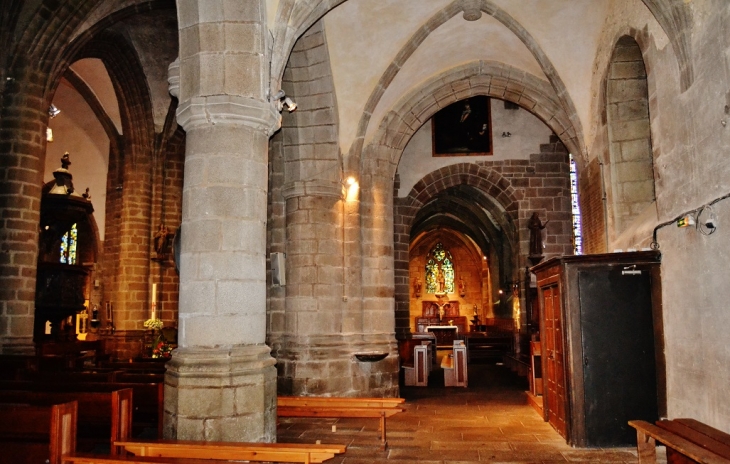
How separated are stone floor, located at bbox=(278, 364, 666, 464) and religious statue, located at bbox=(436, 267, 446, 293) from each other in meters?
20.1

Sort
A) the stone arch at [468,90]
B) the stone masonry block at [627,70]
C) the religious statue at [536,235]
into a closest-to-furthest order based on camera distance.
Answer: the stone masonry block at [627,70], the stone arch at [468,90], the religious statue at [536,235]

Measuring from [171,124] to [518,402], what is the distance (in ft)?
30.5

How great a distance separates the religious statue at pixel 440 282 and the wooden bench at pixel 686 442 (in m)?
25.3

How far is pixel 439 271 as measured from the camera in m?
31.0

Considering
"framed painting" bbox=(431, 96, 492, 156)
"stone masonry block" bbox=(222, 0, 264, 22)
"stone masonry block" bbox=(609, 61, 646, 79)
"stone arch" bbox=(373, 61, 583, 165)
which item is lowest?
"stone masonry block" bbox=(222, 0, 264, 22)

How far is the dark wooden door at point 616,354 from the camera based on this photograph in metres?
6.38

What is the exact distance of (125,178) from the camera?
13.6m

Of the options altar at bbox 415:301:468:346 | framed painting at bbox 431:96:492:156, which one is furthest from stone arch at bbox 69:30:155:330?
altar at bbox 415:301:468:346

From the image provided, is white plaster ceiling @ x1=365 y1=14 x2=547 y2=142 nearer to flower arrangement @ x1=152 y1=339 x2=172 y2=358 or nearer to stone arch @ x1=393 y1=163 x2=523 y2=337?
flower arrangement @ x1=152 y1=339 x2=172 y2=358

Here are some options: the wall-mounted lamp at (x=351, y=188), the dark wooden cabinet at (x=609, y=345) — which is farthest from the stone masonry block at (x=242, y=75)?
the wall-mounted lamp at (x=351, y=188)

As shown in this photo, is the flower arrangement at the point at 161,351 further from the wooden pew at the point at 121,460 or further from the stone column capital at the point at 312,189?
the wooden pew at the point at 121,460

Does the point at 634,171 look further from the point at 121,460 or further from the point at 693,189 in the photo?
the point at 121,460

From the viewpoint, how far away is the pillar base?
4984 mm

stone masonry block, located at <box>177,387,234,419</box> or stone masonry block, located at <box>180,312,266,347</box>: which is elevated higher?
stone masonry block, located at <box>180,312,266,347</box>
